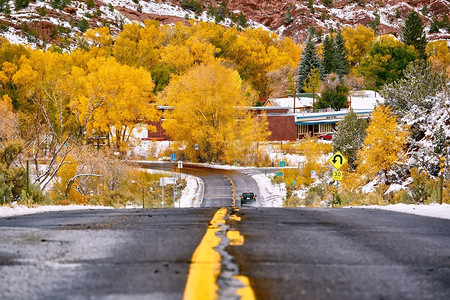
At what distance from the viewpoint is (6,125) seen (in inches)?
1895

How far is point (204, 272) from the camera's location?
10.3 ft

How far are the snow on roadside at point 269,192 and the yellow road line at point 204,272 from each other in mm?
37982

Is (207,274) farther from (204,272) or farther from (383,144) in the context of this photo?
(383,144)

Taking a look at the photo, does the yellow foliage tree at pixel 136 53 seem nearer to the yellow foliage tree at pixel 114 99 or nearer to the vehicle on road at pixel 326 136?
the yellow foliage tree at pixel 114 99

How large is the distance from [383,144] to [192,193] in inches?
754

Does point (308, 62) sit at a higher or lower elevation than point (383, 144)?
higher

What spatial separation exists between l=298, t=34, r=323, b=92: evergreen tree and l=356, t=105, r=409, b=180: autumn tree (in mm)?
80636

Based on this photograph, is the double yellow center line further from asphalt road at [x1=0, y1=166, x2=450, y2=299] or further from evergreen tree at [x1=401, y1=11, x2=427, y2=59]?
evergreen tree at [x1=401, y1=11, x2=427, y2=59]

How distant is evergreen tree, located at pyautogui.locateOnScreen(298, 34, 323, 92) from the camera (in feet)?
369

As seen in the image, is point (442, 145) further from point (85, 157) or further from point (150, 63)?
point (150, 63)

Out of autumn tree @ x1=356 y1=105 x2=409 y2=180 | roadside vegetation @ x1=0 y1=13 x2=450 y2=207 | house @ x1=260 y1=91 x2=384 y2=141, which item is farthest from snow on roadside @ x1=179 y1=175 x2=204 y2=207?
house @ x1=260 y1=91 x2=384 y2=141

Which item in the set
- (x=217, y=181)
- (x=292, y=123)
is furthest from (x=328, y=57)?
(x=217, y=181)

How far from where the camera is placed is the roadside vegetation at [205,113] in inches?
1144

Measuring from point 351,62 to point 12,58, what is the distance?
3674 inches
